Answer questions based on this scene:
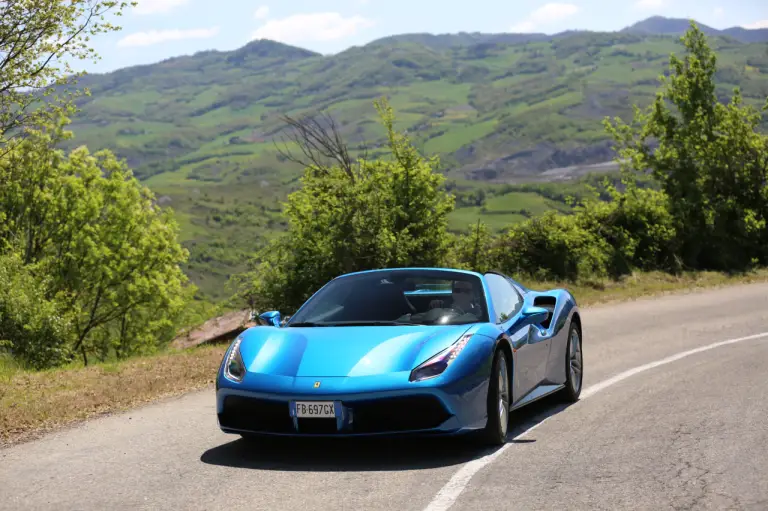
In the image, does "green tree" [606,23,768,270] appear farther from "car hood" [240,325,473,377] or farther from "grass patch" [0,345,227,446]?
"car hood" [240,325,473,377]

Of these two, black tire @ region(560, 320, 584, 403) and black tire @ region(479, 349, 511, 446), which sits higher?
black tire @ region(479, 349, 511, 446)

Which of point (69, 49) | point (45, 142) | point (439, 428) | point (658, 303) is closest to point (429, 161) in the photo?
point (658, 303)

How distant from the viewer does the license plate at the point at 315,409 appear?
6121mm

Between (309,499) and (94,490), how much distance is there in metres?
1.33

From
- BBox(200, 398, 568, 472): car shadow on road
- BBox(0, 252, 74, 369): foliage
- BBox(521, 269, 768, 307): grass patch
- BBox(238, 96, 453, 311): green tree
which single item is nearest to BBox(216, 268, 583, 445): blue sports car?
BBox(200, 398, 568, 472): car shadow on road

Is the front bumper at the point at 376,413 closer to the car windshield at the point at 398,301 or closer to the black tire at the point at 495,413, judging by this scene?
the black tire at the point at 495,413

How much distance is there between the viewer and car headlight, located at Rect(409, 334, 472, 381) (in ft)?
20.5

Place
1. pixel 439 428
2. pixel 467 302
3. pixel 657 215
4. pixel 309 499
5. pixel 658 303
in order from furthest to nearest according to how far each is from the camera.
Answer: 1. pixel 657 215
2. pixel 658 303
3. pixel 467 302
4. pixel 439 428
5. pixel 309 499

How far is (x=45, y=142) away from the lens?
113 feet

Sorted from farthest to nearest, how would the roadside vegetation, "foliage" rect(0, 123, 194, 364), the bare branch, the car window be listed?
"foliage" rect(0, 123, 194, 364)
the bare branch
the roadside vegetation
the car window

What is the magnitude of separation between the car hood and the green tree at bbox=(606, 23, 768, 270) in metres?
22.7

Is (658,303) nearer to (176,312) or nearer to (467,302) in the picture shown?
(467,302)

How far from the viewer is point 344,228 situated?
19.5 m

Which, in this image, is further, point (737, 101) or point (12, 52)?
point (737, 101)
